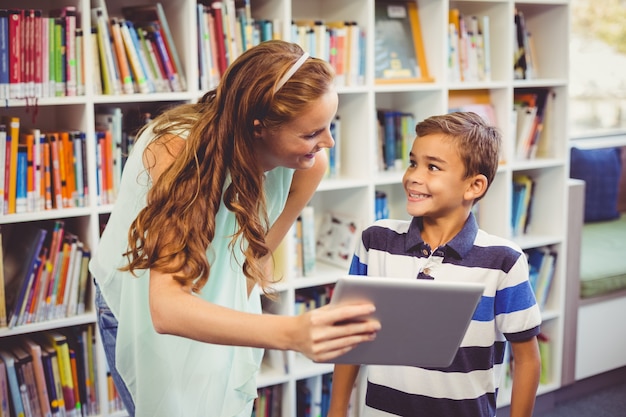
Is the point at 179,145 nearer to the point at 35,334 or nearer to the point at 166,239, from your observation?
the point at 166,239

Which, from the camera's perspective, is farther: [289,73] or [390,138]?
[390,138]

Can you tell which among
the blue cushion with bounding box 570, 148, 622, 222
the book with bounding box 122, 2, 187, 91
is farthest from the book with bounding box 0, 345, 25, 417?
the blue cushion with bounding box 570, 148, 622, 222

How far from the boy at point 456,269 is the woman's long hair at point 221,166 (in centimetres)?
31

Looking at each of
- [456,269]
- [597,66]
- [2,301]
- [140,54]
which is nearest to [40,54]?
[140,54]

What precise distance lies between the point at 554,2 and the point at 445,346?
2.22 meters

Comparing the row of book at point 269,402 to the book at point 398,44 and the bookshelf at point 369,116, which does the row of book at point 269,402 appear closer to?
the bookshelf at point 369,116

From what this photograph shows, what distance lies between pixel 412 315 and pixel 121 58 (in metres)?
1.46

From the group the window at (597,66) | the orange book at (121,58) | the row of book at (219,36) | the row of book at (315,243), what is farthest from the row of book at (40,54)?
the window at (597,66)

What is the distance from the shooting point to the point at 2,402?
224 centimetres

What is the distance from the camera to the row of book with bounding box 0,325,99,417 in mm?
2262

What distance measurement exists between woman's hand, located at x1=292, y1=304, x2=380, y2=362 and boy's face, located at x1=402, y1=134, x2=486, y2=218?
0.49 metres

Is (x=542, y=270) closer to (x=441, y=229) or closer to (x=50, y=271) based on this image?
→ (x=441, y=229)

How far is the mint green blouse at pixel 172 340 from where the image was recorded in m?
1.52

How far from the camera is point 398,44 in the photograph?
9.56 feet
